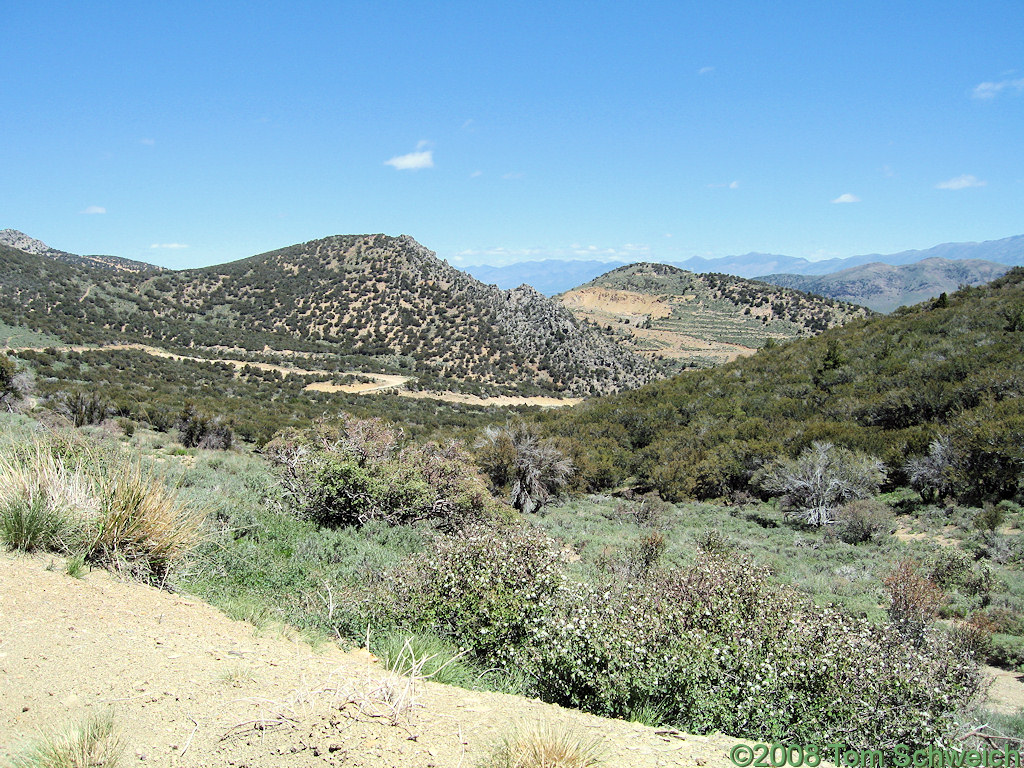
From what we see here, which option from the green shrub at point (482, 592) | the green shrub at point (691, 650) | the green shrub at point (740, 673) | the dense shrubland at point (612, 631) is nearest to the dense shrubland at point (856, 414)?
the dense shrubland at point (612, 631)

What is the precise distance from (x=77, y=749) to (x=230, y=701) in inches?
30.5

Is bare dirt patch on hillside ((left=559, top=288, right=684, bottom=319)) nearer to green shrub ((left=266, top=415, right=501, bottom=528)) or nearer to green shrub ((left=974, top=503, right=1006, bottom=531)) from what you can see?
green shrub ((left=974, top=503, right=1006, bottom=531))

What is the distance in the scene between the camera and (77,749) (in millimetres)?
2420

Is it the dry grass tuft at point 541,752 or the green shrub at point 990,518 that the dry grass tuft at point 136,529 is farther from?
the green shrub at point 990,518

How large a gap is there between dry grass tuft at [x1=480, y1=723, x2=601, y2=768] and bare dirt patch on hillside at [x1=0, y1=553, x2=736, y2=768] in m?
0.14

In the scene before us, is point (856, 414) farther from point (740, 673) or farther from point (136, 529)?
A: point (136, 529)

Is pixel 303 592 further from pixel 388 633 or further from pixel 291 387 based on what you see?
pixel 291 387

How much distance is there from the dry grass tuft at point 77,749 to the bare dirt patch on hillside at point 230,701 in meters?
0.09

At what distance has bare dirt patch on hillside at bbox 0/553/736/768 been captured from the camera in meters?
2.77

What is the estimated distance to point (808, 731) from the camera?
13.4ft

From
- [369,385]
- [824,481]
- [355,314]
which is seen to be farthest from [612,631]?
[355,314]

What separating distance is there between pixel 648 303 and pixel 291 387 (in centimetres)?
7008

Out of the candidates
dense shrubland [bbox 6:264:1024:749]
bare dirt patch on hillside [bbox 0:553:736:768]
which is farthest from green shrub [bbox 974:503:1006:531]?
bare dirt patch on hillside [bbox 0:553:736:768]

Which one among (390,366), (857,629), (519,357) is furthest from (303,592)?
(519,357)
